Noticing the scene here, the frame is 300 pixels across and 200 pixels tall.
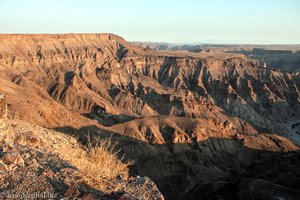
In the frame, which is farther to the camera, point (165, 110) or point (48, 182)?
point (165, 110)

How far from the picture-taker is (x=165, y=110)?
316ft

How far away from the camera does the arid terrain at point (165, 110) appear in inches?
1991

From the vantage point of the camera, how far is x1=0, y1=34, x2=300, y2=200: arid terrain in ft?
166

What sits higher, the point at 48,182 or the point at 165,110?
the point at 48,182

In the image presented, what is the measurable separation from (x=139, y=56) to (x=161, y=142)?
254 feet

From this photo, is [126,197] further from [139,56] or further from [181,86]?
[139,56]

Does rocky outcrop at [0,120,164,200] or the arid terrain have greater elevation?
rocky outcrop at [0,120,164,200]

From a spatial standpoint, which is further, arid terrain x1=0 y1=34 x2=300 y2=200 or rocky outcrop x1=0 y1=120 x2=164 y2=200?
arid terrain x1=0 y1=34 x2=300 y2=200

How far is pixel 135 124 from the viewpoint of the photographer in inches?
2608

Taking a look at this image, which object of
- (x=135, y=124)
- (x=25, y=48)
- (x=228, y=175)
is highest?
(x=25, y=48)

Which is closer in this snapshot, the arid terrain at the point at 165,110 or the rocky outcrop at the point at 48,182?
the rocky outcrop at the point at 48,182

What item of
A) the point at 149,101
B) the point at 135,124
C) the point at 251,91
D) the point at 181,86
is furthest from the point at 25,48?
the point at 251,91

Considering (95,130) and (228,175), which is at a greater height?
(95,130)

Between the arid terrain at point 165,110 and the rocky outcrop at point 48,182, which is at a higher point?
the rocky outcrop at point 48,182
